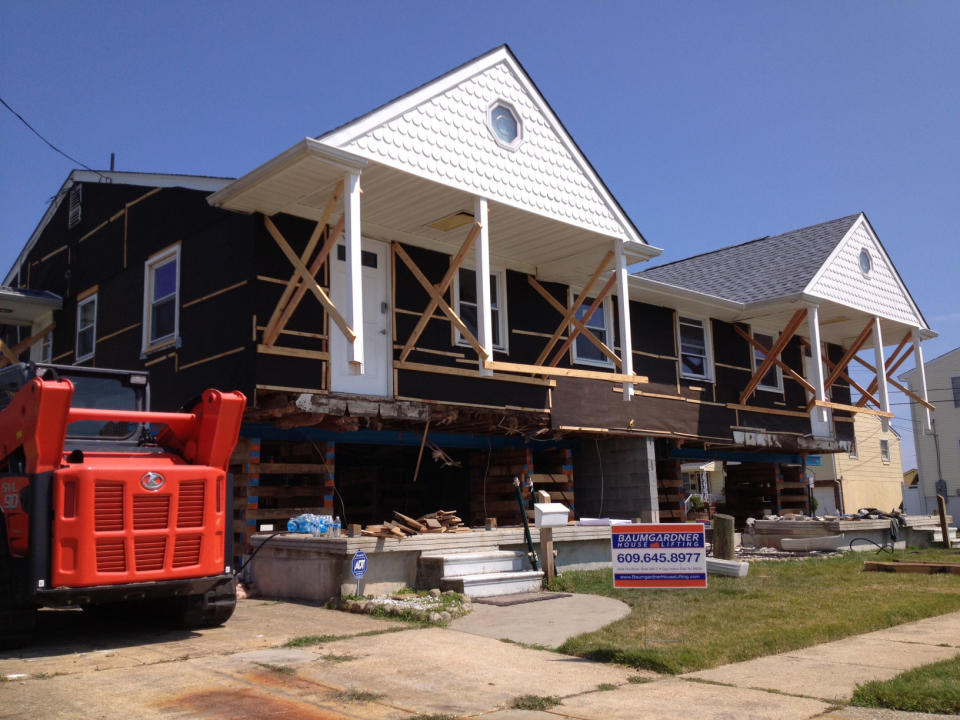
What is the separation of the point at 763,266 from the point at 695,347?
12.1ft

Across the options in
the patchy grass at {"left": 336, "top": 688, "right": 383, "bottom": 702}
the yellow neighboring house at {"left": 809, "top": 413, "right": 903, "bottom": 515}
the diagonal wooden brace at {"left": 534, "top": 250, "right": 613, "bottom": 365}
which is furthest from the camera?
the yellow neighboring house at {"left": 809, "top": 413, "right": 903, "bottom": 515}

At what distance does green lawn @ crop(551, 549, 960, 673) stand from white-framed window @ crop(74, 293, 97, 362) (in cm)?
1094

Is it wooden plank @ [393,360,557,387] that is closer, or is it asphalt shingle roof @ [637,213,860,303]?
wooden plank @ [393,360,557,387]

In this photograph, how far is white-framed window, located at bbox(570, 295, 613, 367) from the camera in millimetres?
18578

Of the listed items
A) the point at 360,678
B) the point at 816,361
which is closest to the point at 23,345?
the point at 360,678

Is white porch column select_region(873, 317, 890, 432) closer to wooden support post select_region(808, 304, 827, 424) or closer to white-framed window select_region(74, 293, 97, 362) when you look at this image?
wooden support post select_region(808, 304, 827, 424)

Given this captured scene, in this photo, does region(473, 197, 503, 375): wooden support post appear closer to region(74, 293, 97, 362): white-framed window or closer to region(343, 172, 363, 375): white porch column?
region(343, 172, 363, 375): white porch column

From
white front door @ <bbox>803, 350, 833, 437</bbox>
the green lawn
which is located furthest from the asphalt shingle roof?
the green lawn

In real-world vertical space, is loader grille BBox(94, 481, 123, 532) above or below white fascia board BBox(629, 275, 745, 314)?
below

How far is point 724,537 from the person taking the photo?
14.2 metres

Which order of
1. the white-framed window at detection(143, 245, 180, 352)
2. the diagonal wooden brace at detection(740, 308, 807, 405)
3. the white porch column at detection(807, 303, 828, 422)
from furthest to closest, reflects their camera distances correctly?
the diagonal wooden brace at detection(740, 308, 807, 405)
the white porch column at detection(807, 303, 828, 422)
the white-framed window at detection(143, 245, 180, 352)

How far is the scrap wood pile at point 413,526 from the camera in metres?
11.7

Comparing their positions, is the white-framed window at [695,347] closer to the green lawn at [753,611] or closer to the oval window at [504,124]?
the green lawn at [753,611]

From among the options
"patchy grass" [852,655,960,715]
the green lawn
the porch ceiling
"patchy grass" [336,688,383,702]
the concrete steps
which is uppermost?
the porch ceiling
